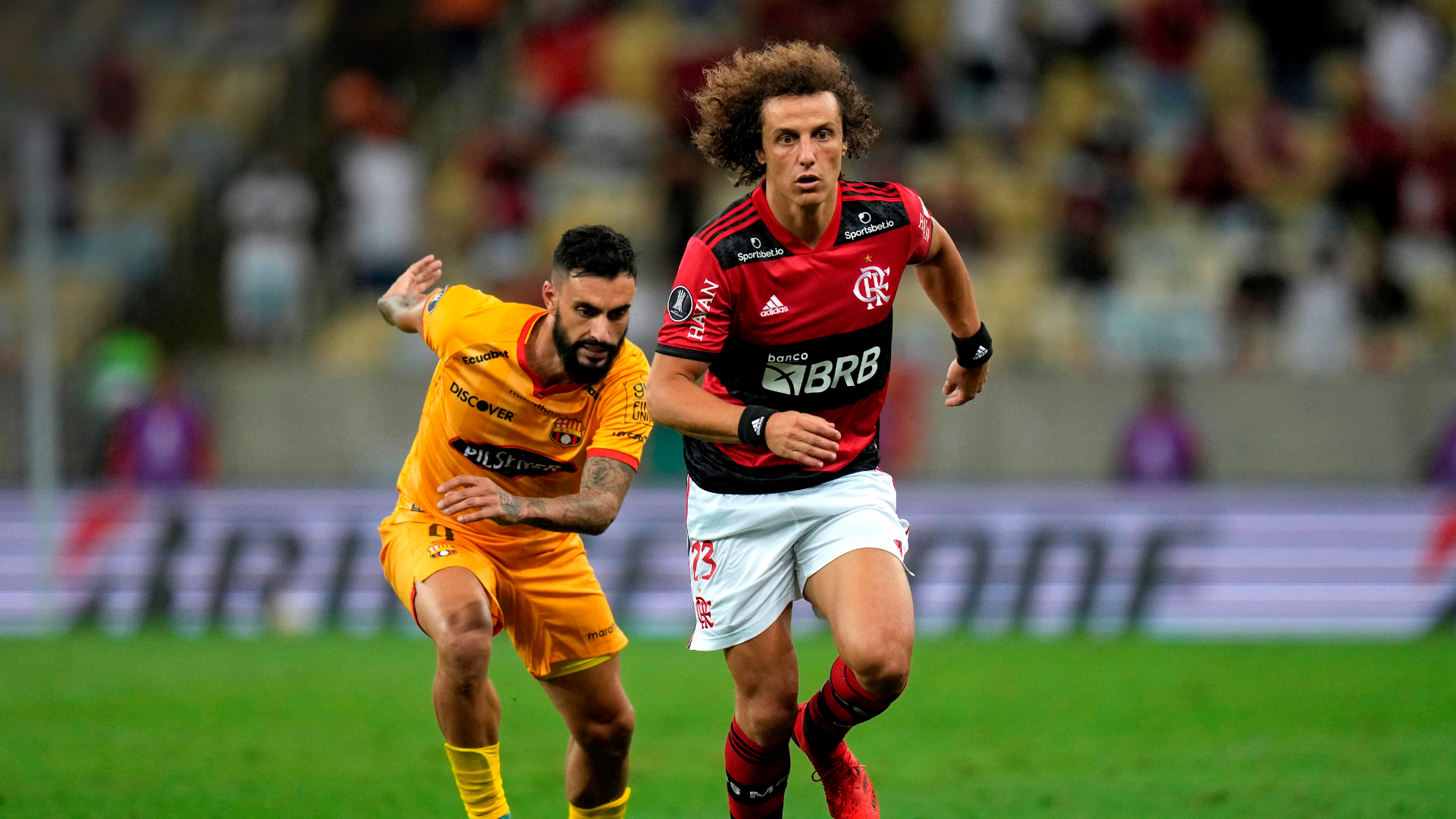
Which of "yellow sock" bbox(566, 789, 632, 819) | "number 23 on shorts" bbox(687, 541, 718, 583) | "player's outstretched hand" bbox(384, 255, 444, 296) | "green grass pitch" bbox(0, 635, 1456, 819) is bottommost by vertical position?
Answer: "green grass pitch" bbox(0, 635, 1456, 819)

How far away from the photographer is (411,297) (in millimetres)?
7301

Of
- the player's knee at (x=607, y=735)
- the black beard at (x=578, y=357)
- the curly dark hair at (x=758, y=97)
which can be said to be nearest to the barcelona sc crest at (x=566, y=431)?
the black beard at (x=578, y=357)

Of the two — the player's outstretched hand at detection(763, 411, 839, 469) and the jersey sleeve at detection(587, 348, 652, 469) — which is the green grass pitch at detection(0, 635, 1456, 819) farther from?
the player's outstretched hand at detection(763, 411, 839, 469)

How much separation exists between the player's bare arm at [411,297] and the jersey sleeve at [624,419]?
1.05 metres

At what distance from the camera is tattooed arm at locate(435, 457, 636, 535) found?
598 cm

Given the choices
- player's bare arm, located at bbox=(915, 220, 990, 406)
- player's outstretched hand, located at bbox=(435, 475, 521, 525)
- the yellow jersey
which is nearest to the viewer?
player's outstretched hand, located at bbox=(435, 475, 521, 525)

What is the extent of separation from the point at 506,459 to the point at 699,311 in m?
1.36

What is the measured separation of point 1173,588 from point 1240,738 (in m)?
4.94

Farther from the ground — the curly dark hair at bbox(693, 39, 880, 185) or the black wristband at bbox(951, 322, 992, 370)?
the curly dark hair at bbox(693, 39, 880, 185)

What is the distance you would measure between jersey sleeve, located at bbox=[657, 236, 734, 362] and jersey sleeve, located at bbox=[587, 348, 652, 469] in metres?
0.62

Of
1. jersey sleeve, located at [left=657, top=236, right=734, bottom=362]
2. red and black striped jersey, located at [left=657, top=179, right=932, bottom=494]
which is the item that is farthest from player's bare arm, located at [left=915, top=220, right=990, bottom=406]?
jersey sleeve, located at [left=657, top=236, right=734, bottom=362]

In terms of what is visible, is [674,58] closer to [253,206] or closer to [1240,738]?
[253,206]

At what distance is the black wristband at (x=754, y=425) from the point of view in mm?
5652

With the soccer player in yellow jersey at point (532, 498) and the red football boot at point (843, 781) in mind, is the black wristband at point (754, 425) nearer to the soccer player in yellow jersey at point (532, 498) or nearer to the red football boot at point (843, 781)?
the soccer player in yellow jersey at point (532, 498)
